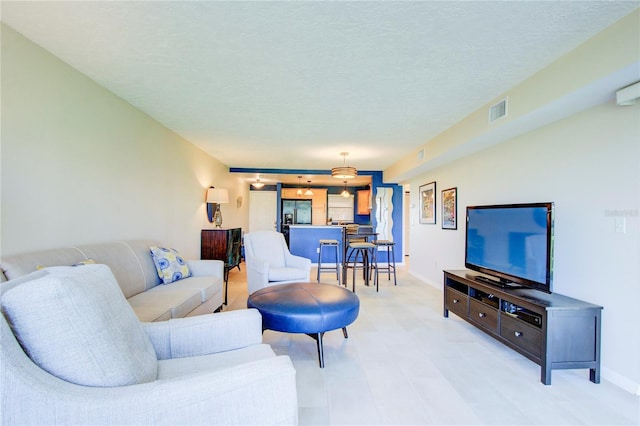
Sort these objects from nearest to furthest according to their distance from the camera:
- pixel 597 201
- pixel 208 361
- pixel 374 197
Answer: pixel 208 361 → pixel 597 201 → pixel 374 197

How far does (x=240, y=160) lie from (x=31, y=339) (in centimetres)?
505

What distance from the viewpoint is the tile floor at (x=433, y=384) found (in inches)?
67.0

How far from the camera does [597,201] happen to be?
7.21ft

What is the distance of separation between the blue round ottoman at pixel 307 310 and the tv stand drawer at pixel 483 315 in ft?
4.13

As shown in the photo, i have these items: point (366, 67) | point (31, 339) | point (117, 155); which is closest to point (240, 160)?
point (117, 155)

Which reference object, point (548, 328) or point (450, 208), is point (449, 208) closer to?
point (450, 208)

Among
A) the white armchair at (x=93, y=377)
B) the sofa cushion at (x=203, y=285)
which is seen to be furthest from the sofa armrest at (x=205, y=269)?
the white armchair at (x=93, y=377)

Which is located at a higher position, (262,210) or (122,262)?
(262,210)

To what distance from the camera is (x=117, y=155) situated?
2.81 meters

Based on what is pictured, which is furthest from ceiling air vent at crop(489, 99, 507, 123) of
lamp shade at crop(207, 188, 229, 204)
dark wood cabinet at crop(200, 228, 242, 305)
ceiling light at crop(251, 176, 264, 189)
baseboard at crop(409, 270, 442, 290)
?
ceiling light at crop(251, 176, 264, 189)

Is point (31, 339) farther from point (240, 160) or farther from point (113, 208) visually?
point (240, 160)

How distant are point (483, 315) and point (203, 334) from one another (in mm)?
2479

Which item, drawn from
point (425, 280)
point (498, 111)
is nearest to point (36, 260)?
point (498, 111)

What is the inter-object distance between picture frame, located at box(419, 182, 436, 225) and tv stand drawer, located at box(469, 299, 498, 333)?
222 centimetres
